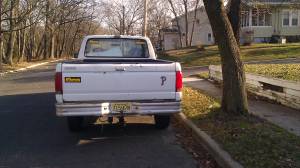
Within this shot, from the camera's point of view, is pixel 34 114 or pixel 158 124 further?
pixel 34 114

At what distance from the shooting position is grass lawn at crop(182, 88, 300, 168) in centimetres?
653

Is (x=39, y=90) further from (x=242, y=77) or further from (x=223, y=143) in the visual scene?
(x=223, y=143)

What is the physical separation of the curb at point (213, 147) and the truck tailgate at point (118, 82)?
2.86ft

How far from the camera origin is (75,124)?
948 cm

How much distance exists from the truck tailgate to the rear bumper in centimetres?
10

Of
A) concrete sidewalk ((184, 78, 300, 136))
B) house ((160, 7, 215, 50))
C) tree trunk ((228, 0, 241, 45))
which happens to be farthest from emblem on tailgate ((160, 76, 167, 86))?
house ((160, 7, 215, 50))

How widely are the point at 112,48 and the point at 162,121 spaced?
Answer: 2.30 m

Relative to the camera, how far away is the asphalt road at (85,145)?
712 cm

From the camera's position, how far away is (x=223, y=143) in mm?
7668

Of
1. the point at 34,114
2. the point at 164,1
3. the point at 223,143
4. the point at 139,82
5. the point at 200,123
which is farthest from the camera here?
the point at 164,1

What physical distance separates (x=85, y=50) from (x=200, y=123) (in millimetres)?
3199

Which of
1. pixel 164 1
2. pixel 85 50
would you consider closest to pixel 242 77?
pixel 85 50

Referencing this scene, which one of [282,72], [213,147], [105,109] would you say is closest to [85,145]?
[105,109]

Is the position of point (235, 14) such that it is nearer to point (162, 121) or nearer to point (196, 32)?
point (162, 121)
